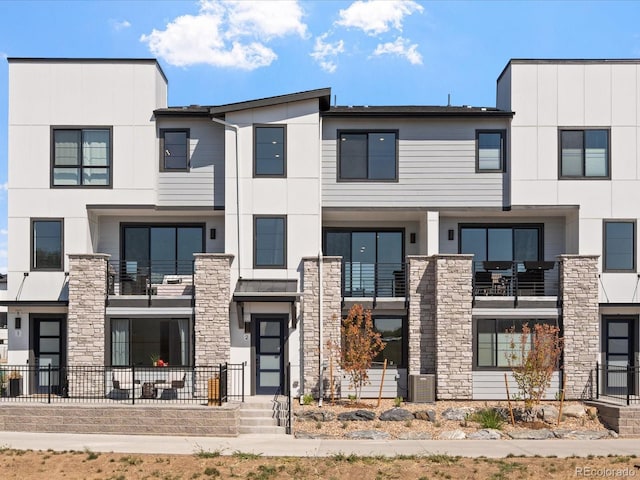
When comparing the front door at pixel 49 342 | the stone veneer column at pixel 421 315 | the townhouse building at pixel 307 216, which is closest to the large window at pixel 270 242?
the townhouse building at pixel 307 216

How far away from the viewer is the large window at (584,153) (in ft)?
74.6

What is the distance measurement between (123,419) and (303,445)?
15.0 feet

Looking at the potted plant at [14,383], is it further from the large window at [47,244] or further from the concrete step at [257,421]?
the concrete step at [257,421]

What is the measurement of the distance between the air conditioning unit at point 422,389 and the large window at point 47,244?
435 inches

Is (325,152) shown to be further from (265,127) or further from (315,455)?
(315,455)

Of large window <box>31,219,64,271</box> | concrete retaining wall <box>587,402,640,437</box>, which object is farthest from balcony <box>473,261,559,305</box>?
large window <box>31,219,64,271</box>

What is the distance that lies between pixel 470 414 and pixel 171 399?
7.92 meters

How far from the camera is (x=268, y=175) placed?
2216 cm

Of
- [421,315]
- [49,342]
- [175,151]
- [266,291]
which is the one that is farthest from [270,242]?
[49,342]

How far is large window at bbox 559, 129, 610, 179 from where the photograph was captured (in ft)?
74.6

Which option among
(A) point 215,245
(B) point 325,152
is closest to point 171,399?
(A) point 215,245

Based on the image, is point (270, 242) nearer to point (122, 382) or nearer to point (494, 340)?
point (122, 382)

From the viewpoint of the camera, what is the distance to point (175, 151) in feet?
75.5

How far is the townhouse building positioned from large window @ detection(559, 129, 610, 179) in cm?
6
